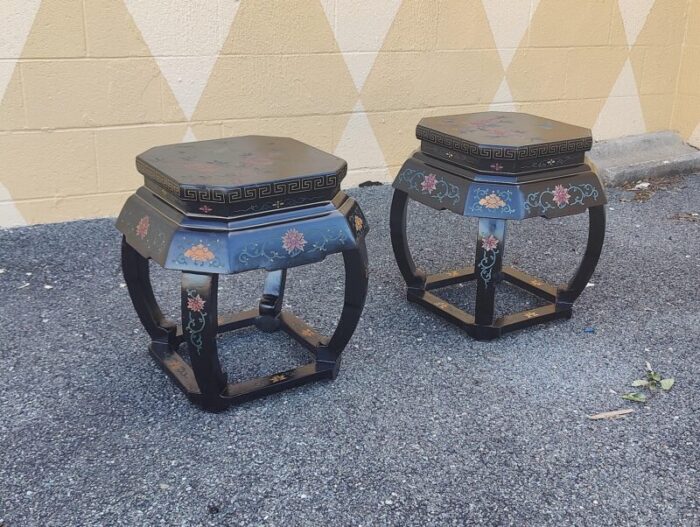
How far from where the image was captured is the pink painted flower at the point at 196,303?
159 cm

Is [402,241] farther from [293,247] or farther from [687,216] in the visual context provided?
[687,216]

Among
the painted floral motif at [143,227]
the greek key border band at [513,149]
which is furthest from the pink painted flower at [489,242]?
the painted floral motif at [143,227]

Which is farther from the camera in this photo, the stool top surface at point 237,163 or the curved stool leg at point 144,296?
the curved stool leg at point 144,296

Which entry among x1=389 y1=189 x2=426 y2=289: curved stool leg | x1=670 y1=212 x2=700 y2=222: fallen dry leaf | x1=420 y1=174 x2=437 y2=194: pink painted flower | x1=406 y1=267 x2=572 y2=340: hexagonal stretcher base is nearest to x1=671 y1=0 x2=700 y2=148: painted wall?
x1=670 y1=212 x2=700 y2=222: fallen dry leaf

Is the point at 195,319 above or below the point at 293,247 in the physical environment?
below

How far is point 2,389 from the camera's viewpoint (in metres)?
1.86

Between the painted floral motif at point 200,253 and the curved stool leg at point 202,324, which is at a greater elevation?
the painted floral motif at point 200,253

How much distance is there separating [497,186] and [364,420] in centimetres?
72

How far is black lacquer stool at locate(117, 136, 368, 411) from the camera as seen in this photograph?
5.14 ft

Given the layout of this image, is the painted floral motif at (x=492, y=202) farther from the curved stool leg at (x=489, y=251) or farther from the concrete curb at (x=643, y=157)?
the concrete curb at (x=643, y=157)

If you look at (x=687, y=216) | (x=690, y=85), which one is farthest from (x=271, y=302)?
(x=690, y=85)

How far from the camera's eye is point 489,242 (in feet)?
6.49

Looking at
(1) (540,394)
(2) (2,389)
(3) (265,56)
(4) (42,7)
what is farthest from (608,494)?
(4) (42,7)

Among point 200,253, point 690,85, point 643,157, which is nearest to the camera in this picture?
point 200,253
